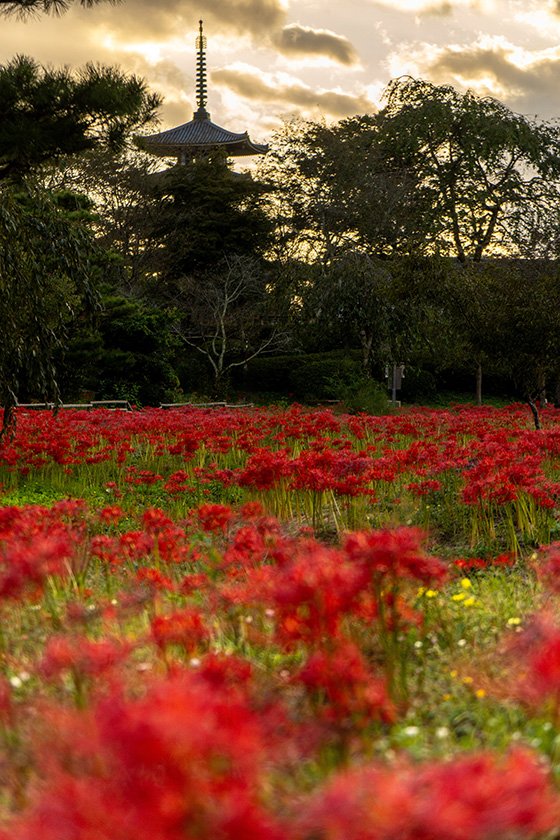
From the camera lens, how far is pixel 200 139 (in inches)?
1422

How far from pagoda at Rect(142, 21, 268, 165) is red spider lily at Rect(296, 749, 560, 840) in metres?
32.9

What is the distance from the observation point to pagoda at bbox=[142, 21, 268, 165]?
34469 millimetres

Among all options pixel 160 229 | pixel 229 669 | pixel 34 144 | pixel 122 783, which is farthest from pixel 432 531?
pixel 160 229

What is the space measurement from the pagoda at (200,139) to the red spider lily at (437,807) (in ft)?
108

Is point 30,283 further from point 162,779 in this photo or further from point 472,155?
point 472,155

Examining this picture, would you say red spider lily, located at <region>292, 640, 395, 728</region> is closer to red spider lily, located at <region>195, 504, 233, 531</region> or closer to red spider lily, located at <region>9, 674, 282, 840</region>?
red spider lily, located at <region>9, 674, 282, 840</region>

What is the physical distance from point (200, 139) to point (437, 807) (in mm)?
38019

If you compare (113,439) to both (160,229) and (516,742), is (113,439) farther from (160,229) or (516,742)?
(160,229)

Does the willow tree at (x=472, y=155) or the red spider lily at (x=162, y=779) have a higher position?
the willow tree at (x=472, y=155)

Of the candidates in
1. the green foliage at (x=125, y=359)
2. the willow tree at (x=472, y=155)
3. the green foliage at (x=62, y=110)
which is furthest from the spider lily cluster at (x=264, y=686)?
the willow tree at (x=472, y=155)

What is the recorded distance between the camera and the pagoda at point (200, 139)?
34.5m

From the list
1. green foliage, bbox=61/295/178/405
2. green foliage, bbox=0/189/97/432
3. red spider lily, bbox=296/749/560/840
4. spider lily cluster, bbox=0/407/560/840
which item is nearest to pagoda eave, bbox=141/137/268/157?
green foliage, bbox=61/295/178/405

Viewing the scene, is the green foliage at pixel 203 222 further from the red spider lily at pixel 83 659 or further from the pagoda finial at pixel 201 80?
the red spider lily at pixel 83 659

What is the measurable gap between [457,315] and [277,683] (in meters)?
9.65
